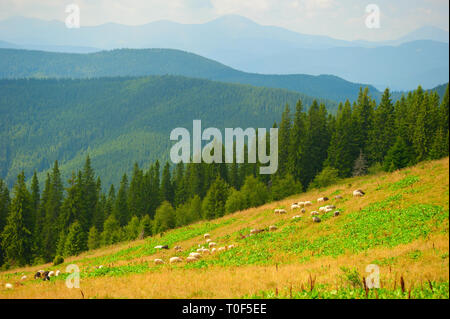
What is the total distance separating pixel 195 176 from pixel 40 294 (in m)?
72.3

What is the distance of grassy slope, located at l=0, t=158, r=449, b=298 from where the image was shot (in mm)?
→ 13172

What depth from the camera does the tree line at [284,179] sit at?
57.9m

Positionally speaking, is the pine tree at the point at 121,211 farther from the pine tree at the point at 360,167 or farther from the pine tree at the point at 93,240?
the pine tree at the point at 360,167

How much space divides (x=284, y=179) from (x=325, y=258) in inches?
1952

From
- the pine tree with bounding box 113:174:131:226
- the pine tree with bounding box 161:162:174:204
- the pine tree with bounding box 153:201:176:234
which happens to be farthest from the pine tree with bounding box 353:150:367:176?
the pine tree with bounding box 113:174:131:226

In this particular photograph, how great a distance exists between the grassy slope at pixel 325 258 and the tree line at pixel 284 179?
89.3 feet

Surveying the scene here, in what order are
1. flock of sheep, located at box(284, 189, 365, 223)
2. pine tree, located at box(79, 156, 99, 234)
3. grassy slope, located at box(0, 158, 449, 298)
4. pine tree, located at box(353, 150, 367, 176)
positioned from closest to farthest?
grassy slope, located at box(0, 158, 449, 298) < flock of sheep, located at box(284, 189, 365, 223) < pine tree, located at box(353, 150, 367, 176) < pine tree, located at box(79, 156, 99, 234)

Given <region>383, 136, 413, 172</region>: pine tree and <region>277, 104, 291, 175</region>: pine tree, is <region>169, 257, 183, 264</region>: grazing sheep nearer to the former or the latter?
<region>383, 136, 413, 172</region>: pine tree

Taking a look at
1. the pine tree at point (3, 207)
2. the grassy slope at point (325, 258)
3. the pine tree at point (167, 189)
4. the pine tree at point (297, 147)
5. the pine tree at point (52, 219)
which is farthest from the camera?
the pine tree at point (167, 189)

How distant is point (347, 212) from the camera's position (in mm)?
27953

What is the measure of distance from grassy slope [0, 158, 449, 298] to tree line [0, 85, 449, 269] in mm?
27210

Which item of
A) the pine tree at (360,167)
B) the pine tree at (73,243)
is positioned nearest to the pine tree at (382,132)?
A: the pine tree at (360,167)

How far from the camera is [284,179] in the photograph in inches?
2687

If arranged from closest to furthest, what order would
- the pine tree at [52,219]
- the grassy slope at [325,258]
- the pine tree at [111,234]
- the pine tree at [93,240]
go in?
the grassy slope at [325,258] → the pine tree at [111,234] → the pine tree at [93,240] → the pine tree at [52,219]
